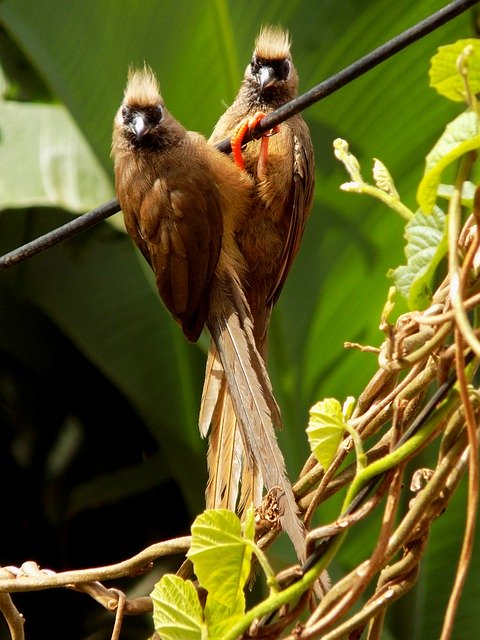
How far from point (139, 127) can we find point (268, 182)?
41 cm

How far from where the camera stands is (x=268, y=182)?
285 cm

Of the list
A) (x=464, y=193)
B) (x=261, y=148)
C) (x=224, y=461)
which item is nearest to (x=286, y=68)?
(x=261, y=148)

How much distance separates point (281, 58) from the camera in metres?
3.05

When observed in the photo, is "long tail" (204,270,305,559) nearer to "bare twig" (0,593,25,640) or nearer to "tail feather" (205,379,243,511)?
"tail feather" (205,379,243,511)

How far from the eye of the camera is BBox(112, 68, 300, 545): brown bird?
2734 millimetres

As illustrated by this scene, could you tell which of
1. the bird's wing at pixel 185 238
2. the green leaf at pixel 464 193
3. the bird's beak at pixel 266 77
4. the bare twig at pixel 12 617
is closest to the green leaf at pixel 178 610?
the bare twig at pixel 12 617

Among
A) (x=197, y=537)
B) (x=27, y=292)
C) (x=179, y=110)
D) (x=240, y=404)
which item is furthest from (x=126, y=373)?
(x=197, y=537)

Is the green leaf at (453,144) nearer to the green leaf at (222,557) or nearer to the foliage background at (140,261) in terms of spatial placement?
the green leaf at (222,557)

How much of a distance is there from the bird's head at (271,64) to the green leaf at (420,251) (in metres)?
1.81

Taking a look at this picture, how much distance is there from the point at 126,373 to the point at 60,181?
87 cm

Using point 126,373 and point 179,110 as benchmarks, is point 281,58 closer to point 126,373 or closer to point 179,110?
point 179,110

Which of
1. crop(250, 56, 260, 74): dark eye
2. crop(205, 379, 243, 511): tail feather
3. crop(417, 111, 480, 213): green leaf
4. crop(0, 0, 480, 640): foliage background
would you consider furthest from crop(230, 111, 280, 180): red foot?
crop(417, 111, 480, 213): green leaf

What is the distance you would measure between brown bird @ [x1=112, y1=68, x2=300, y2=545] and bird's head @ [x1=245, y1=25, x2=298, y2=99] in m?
0.34

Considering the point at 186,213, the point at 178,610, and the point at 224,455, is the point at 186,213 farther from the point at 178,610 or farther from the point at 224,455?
the point at 178,610
